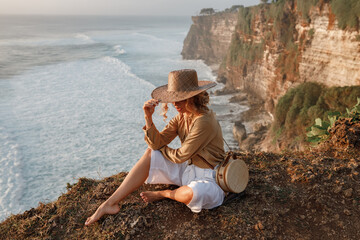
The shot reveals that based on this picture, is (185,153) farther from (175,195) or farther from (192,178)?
(175,195)

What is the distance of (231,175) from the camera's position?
314 centimetres

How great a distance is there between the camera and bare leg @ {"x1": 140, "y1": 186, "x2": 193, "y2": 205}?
120 inches

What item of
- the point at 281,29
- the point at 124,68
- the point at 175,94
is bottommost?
the point at 124,68

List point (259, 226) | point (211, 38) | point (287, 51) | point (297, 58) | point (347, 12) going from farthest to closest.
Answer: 1. point (211, 38)
2. point (287, 51)
3. point (297, 58)
4. point (347, 12)
5. point (259, 226)

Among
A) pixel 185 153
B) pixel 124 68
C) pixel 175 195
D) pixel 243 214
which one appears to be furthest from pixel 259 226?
pixel 124 68

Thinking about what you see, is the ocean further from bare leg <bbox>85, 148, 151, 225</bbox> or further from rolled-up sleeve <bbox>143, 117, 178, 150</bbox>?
rolled-up sleeve <bbox>143, 117, 178, 150</bbox>

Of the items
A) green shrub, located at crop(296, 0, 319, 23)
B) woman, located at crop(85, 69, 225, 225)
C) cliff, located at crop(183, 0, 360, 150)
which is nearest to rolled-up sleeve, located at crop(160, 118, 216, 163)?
woman, located at crop(85, 69, 225, 225)

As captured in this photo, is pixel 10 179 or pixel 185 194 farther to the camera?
pixel 10 179

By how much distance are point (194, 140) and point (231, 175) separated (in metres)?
0.58

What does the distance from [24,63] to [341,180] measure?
4017 centimetres

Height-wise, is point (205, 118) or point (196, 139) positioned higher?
point (205, 118)

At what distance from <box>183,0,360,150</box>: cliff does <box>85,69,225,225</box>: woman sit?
13.6m

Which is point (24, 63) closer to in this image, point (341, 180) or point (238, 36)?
point (238, 36)

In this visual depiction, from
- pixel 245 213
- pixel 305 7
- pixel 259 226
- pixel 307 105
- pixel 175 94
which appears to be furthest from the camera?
pixel 305 7
